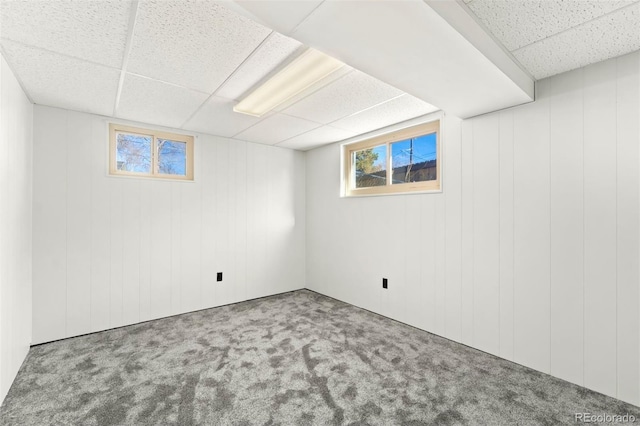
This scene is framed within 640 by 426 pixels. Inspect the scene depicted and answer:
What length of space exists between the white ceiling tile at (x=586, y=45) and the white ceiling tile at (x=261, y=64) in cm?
150

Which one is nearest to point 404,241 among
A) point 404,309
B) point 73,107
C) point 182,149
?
point 404,309

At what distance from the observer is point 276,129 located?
138 inches

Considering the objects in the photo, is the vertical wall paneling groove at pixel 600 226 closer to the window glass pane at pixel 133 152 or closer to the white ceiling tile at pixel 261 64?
the white ceiling tile at pixel 261 64

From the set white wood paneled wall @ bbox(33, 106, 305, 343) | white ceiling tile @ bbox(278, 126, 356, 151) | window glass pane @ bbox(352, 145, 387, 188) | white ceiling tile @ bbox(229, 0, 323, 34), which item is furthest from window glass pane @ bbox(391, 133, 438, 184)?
white ceiling tile @ bbox(229, 0, 323, 34)

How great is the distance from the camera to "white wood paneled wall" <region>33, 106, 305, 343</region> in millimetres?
2775

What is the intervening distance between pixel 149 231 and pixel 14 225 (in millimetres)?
1239

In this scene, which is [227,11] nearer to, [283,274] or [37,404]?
[37,404]

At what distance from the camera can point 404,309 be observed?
318 cm

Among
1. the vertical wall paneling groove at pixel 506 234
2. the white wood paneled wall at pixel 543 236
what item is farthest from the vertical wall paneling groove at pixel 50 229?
the vertical wall paneling groove at pixel 506 234

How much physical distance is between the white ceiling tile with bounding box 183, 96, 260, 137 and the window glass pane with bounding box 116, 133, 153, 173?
53 cm

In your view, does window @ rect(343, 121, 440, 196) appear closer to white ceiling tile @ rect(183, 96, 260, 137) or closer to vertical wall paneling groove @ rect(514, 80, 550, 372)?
vertical wall paneling groove @ rect(514, 80, 550, 372)

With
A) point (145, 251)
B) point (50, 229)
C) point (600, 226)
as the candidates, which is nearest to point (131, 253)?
point (145, 251)

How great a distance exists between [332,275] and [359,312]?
2.54ft

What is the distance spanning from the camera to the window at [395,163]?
3039 millimetres
